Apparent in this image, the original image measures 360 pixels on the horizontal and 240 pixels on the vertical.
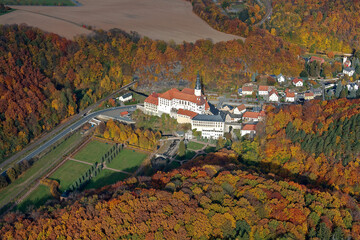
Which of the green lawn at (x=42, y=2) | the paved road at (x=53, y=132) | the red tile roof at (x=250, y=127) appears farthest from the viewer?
the green lawn at (x=42, y=2)

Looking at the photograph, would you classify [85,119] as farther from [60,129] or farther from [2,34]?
[2,34]

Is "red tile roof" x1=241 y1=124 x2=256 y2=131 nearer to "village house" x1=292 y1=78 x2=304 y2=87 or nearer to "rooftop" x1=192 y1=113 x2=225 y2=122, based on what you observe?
"rooftop" x1=192 y1=113 x2=225 y2=122

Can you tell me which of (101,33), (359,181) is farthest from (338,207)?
(101,33)

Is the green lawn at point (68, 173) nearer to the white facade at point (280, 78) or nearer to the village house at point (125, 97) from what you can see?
the village house at point (125, 97)

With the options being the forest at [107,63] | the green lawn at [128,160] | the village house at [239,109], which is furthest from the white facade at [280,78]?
the green lawn at [128,160]

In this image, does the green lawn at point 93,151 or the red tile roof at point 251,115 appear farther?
the red tile roof at point 251,115

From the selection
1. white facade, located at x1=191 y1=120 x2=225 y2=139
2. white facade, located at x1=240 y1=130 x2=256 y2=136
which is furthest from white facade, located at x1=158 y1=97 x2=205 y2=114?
white facade, located at x1=240 y1=130 x2=256 y2=136

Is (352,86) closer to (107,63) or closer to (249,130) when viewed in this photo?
(249,130)
